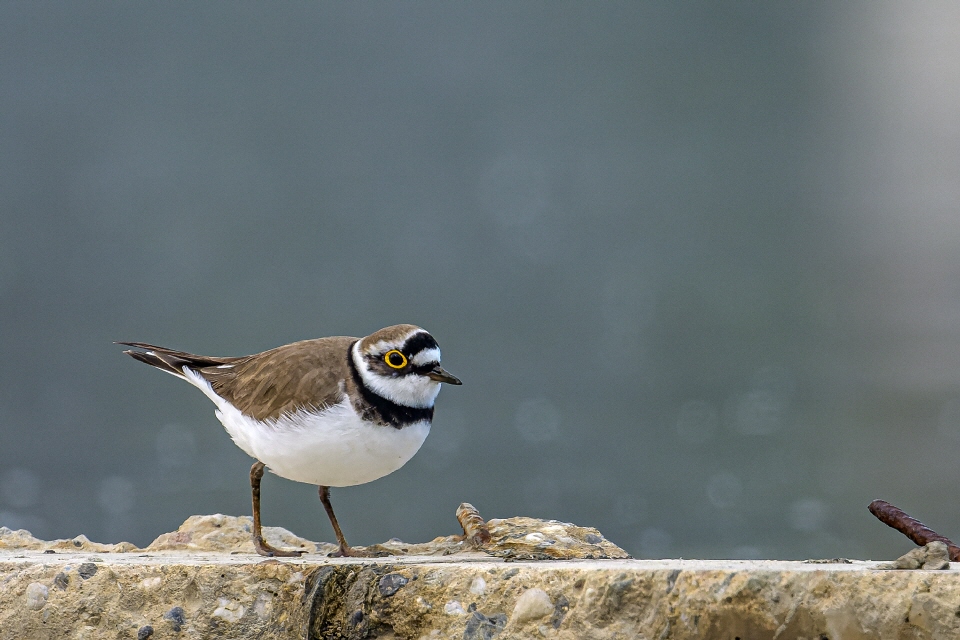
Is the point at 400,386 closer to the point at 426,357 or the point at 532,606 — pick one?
the point at 426,357

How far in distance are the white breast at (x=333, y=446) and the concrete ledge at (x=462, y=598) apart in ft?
1.25

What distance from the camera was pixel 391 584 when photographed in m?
3.38

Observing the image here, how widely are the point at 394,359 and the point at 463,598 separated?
1065 mm

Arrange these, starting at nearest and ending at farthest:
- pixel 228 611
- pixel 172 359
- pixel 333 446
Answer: pixel 228 611
pixel 333 446
pixel 172 359

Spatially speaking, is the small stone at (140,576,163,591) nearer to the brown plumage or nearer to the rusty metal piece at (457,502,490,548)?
the brown plumage

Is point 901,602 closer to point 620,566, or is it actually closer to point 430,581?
point 620,566

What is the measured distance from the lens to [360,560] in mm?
3607

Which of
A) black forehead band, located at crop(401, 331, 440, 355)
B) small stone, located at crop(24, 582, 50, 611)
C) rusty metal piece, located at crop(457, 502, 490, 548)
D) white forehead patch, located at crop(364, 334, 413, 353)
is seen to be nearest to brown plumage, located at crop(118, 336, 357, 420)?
white forehead patch, located at crop(364, 334, 413, 353)

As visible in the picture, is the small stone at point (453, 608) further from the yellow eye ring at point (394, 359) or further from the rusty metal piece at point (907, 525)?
the rusty metal piece at point (907, 525)

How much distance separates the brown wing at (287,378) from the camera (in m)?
3.98

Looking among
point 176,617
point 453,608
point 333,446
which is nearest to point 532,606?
point 453,608

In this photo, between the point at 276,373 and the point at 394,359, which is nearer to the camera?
the point at 394,359

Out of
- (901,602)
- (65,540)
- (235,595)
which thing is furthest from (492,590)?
(65,540)

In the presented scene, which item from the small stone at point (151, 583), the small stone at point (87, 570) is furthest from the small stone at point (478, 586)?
the small stone at point (87, 570)
